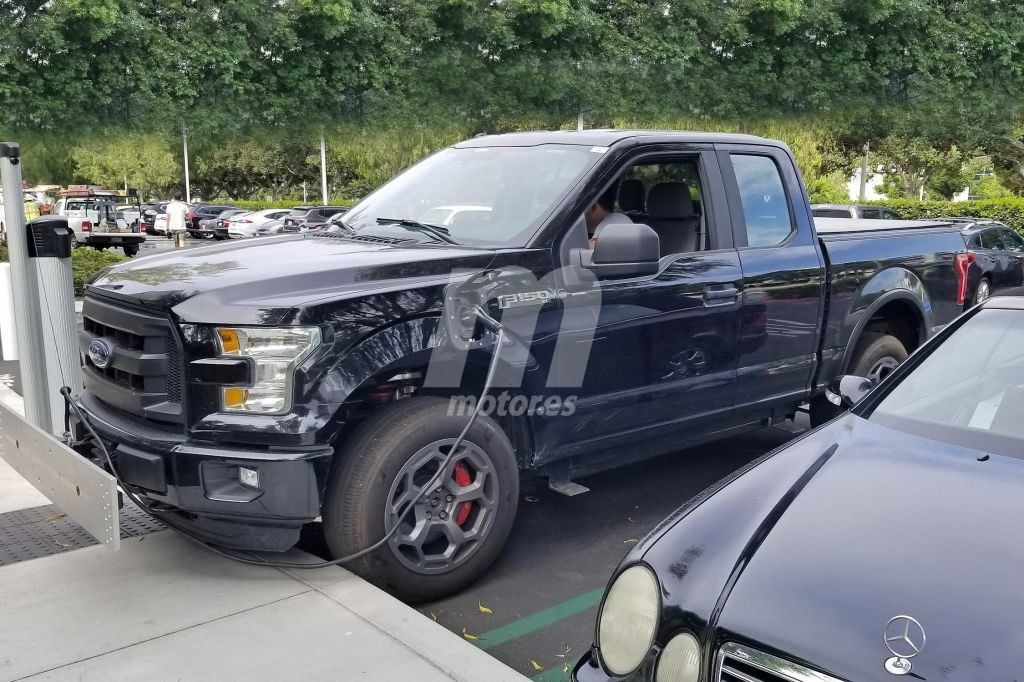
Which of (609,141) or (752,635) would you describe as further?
(609,141)

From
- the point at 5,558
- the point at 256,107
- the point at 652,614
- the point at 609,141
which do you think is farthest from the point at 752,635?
the point at 256,107

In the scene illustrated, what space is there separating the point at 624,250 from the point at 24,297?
315cm

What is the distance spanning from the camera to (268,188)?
70.8m

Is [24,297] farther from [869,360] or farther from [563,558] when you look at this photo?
[869,360]

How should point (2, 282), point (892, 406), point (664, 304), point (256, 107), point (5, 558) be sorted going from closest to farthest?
1. point (892, 406)
2. point (5, 558)
3. point (664, 304)
4. point (2, 282)
5. point (256, 107)

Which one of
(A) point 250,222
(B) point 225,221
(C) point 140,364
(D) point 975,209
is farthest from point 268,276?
(B) point 225,221

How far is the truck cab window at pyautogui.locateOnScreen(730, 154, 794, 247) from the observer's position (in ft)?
17.8

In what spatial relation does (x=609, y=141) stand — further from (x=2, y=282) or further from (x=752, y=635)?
(x=2, y=282)

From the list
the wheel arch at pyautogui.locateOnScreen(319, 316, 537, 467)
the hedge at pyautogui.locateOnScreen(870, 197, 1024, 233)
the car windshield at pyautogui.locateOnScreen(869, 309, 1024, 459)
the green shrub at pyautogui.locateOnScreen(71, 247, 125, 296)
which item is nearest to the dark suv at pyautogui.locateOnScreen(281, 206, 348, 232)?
the green shrub at pyautogui.locateOnScreen(71, 247, 125, 296)

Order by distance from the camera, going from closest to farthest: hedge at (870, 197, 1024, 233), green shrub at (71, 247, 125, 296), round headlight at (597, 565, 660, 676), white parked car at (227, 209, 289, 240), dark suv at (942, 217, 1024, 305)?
round headlight at (597, 565, 660, 676)
green shrub at (71, 247, 125, 296)
dark suv at (942, 217, 1024, 305)
hedge at (870, 197, 1024, 233)
white parked car at (227, 209, 289, 240)

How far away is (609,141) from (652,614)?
9.77 feet

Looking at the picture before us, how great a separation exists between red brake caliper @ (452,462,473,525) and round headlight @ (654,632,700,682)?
1.85 metres

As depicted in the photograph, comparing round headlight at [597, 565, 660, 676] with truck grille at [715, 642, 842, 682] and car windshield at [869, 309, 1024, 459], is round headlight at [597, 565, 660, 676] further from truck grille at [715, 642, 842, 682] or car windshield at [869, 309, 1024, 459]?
car windshield at [869, 309, 1024, 459]

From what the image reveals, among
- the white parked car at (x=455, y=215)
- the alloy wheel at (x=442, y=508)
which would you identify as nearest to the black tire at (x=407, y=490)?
the alloy wheel at (x=442, y=508)
